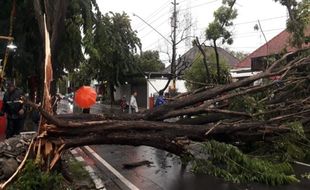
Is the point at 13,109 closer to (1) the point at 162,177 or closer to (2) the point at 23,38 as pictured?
(2) the point at 23,38

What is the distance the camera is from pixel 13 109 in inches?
494

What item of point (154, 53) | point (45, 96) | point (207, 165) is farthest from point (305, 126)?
point (154, 53)

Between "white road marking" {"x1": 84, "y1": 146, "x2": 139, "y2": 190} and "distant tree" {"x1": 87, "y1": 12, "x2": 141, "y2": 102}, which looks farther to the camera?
"distant tree" {"x1": 87, "y1": 12, "x2": 141, "y2": 102}

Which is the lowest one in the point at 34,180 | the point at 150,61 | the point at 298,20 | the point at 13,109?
the point at 34,180

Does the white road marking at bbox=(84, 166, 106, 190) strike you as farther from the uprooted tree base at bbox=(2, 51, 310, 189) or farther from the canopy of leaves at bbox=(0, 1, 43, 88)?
the canopy of leaves at bbox=(0, 1, 43, 88)

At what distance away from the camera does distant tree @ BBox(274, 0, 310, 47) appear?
1823 cm

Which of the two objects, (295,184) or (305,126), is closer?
(295,184)

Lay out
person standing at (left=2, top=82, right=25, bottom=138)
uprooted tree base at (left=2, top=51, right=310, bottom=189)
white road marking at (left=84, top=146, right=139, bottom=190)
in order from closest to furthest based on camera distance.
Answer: uprooted tree base at (left=2, top=51, right=310, bottom=189)
white road marking at (left=84, top=146, right=139, bottom=190)
person standing at (left=2, top=82, right=25, bottom=138)

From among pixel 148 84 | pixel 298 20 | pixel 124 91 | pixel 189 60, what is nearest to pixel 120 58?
pixel 148 84

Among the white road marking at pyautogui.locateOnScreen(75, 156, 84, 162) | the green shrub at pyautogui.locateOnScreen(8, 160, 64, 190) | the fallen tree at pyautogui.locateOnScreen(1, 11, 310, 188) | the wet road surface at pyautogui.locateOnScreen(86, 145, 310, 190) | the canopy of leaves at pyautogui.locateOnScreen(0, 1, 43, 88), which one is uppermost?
the canopy of leaves at pyautogui.locateOnScreen(0, 1, 43, 88)

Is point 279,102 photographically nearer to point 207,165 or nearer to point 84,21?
point 207,165

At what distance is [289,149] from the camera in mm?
9812

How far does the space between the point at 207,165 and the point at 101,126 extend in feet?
7.21

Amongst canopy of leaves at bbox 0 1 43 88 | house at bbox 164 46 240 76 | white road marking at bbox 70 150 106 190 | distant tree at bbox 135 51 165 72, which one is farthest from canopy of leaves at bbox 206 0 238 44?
distant tree at bbox 135 51 165 72
